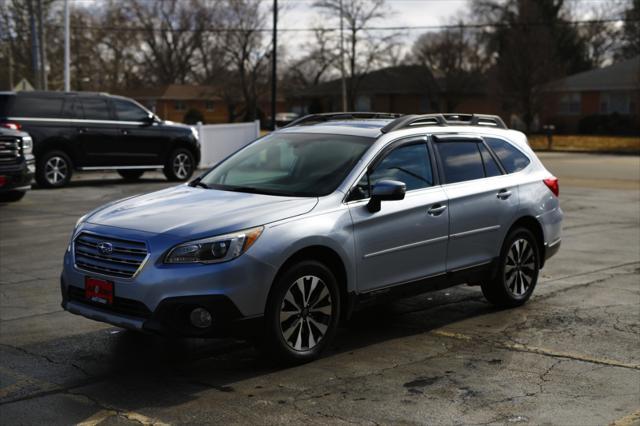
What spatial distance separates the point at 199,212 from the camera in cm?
599

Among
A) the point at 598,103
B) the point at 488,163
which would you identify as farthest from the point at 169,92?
the point at 488,163

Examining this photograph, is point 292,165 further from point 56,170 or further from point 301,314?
point 56,170

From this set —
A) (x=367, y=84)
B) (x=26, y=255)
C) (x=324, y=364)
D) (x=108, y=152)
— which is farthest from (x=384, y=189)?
(x=367, y=84)

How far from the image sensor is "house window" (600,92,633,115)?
2373 inches

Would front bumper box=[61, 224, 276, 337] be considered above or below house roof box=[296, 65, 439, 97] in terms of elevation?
below

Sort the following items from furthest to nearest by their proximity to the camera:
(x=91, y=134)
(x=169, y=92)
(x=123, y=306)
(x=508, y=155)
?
(x=169, y=92), (x=91, y=134), (x=508, y=155), (x=123, y=306)

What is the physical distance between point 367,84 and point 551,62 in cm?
2263

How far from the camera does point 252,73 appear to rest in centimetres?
6912

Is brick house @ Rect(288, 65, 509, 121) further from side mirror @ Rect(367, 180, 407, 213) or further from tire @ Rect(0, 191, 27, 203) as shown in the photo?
side mirror @ Rect(367, 180, 407, 213)

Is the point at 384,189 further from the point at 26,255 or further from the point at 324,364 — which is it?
the point at 26,255

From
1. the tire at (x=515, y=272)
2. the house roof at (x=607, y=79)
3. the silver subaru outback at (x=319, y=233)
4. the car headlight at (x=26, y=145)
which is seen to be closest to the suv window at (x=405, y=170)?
the silver subaru outback at (x=319, y=233)

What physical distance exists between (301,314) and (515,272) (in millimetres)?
2702

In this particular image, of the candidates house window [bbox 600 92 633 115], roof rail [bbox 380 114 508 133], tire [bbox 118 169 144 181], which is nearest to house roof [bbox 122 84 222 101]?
house window [bbox 600 92 633 115]

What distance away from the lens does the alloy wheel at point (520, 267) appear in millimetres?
7852
